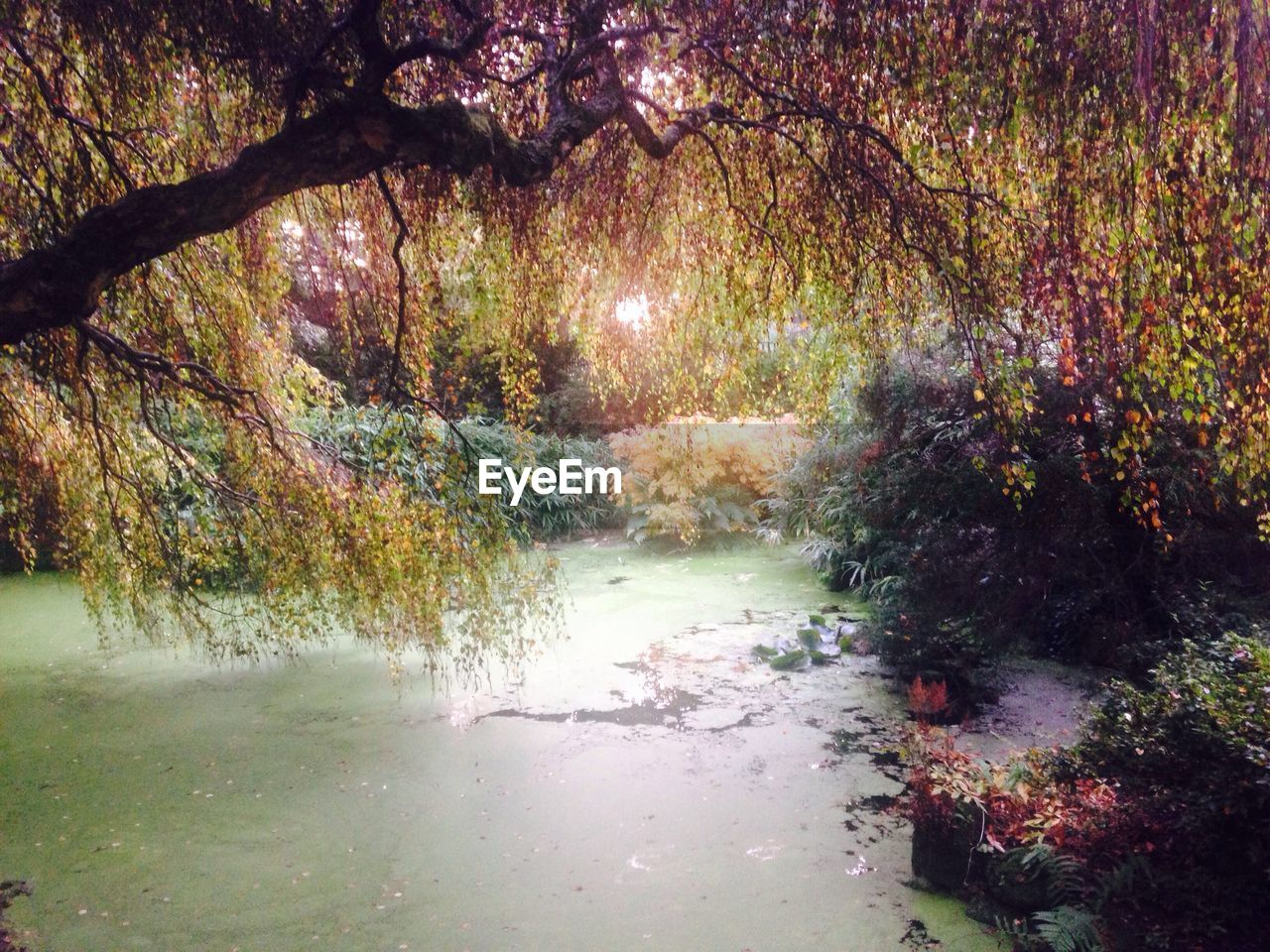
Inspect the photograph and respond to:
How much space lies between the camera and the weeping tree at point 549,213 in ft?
6.31

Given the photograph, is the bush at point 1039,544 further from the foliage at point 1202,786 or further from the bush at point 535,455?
the bush at point 535,455

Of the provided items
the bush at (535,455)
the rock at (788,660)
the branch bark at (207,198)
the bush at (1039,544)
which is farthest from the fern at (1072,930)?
the bush at (535,455)

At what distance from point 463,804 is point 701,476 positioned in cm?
484

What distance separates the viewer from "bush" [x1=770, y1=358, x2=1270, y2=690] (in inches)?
151

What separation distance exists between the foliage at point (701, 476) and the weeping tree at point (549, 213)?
3995mm

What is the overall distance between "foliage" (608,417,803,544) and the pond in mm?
2537

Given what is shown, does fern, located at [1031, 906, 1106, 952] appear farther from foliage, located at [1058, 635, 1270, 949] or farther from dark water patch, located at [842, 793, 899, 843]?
dark water patch, located at [842, 793, 899, 843]

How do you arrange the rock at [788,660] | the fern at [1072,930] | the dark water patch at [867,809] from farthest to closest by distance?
1. the rock at [788,660]
2. the dark water patch at [867,809]
3. the fern at [1072,930]

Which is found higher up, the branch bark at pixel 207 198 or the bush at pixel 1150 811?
the branch bark at pixel 207 198

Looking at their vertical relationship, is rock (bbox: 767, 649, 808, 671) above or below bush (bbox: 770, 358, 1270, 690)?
below

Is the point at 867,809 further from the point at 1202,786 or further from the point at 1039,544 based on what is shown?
the point at 1039,544

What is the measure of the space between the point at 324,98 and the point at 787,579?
5238mm

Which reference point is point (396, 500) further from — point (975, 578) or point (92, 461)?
point (975, 578)

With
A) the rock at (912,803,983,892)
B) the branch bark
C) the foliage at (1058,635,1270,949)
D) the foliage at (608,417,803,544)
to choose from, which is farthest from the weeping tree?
the foliage at (608,417,803,544)
